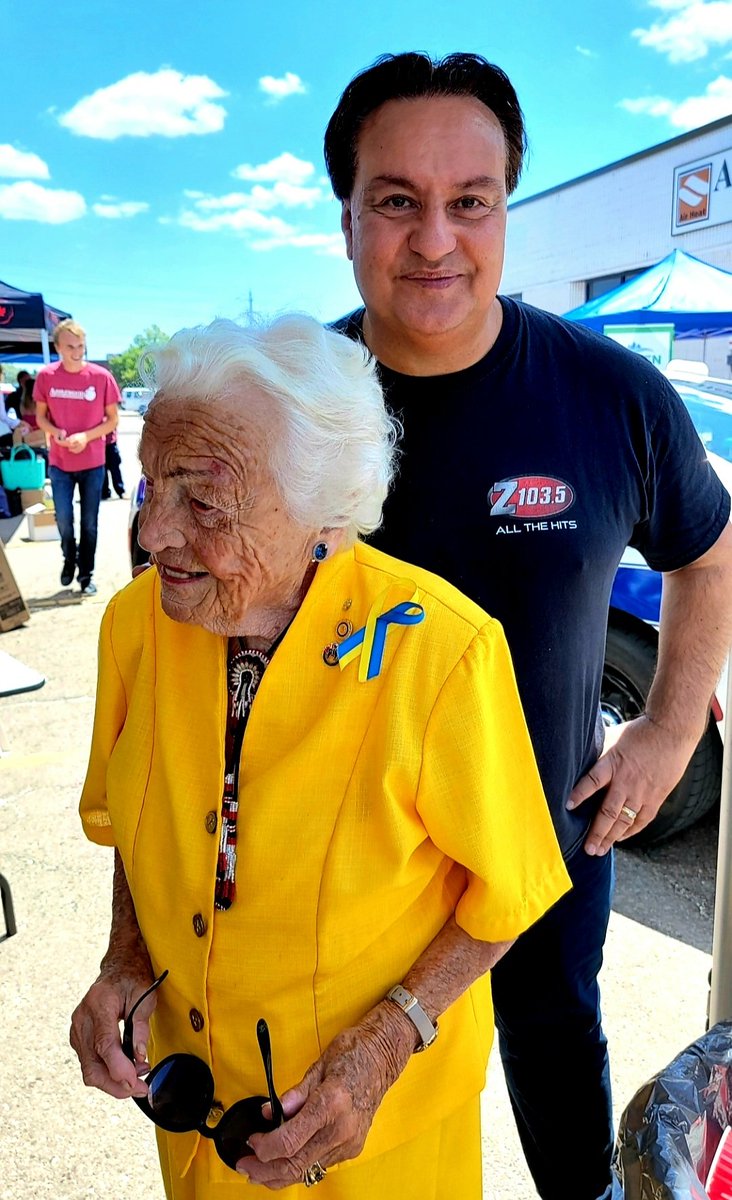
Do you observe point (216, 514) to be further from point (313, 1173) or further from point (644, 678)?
point (644, 678)

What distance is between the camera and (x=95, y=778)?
1.45 m

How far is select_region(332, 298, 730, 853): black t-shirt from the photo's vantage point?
1449 mm

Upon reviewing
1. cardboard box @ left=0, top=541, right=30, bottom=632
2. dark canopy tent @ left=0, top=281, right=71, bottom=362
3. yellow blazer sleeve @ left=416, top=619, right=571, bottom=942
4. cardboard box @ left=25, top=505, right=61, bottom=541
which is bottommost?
cardboard box @ left=25, top=505, right=61, bottom=541

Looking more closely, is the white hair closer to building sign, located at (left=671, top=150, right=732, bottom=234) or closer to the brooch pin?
the brooch pin

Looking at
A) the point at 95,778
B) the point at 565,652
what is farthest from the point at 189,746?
the point at 565,652

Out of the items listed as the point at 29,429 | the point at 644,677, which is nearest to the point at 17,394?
the point at 29,429

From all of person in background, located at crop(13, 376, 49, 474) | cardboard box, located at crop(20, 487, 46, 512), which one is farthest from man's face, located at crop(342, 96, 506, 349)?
person in background, located at crop(13, 376, 49, 474)

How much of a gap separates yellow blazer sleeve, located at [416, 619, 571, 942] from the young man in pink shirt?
633 cm

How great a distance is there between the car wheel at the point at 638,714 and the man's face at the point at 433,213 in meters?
2.18

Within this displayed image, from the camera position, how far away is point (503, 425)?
4.79 ft

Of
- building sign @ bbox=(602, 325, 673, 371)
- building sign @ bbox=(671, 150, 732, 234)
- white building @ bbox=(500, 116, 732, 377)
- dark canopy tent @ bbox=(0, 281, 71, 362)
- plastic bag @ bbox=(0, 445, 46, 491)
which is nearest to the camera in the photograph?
building sign @ bbox=(602, 325, 673, 371)

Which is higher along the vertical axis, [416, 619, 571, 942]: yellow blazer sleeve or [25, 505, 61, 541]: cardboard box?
[416, 619, 571, 942]: yellow blazer sleeve

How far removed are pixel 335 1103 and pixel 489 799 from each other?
0.43m

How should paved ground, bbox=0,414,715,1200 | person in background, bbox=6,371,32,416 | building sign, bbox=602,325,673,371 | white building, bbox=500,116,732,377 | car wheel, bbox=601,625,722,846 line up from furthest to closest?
white building, bbox=500,116,732,377 < person in background, bbox=6,371,32,416 < building sign, bbox=602,325,673,371 < car wheel, bbox=601,625,722,846 < paved ground, bbox=0,414,715,1200
